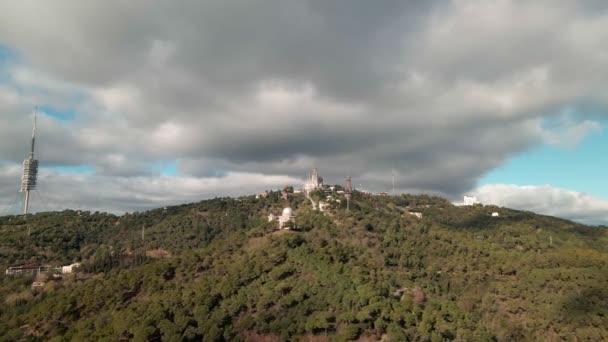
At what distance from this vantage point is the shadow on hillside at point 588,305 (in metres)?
52.7

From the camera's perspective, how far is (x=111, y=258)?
96938 millimetres

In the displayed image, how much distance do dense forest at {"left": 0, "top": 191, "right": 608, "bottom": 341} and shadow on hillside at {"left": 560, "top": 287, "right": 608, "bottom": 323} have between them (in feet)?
0.53

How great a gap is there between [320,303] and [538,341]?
93.3 feet

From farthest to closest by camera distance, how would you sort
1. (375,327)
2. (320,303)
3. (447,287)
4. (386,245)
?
(386,245) < (447,287) < (320,303) < (375,327)

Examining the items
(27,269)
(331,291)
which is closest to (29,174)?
(27,269)

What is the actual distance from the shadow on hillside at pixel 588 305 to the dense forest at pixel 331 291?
16 centimetres

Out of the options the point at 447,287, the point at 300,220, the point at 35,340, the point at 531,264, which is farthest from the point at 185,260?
the point at 531,264

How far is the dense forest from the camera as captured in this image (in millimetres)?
49531

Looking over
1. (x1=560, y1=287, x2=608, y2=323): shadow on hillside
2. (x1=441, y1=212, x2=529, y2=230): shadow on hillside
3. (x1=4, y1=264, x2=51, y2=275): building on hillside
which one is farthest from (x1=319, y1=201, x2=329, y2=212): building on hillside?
(x1=4, y1=264, x2=51, y2=275): building on hillside

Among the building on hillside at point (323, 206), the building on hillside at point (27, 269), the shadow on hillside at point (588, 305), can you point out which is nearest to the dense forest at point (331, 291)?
the shadow on hillside at point (588, 305)

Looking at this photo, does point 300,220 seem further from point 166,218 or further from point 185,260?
point 166,218

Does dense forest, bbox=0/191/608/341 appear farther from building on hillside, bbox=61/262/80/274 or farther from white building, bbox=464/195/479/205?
white building, bbox=464/195/479/205

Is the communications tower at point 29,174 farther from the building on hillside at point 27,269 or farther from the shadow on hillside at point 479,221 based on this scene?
the shadow on hillside at point 479,221

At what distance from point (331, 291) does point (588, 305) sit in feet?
116
